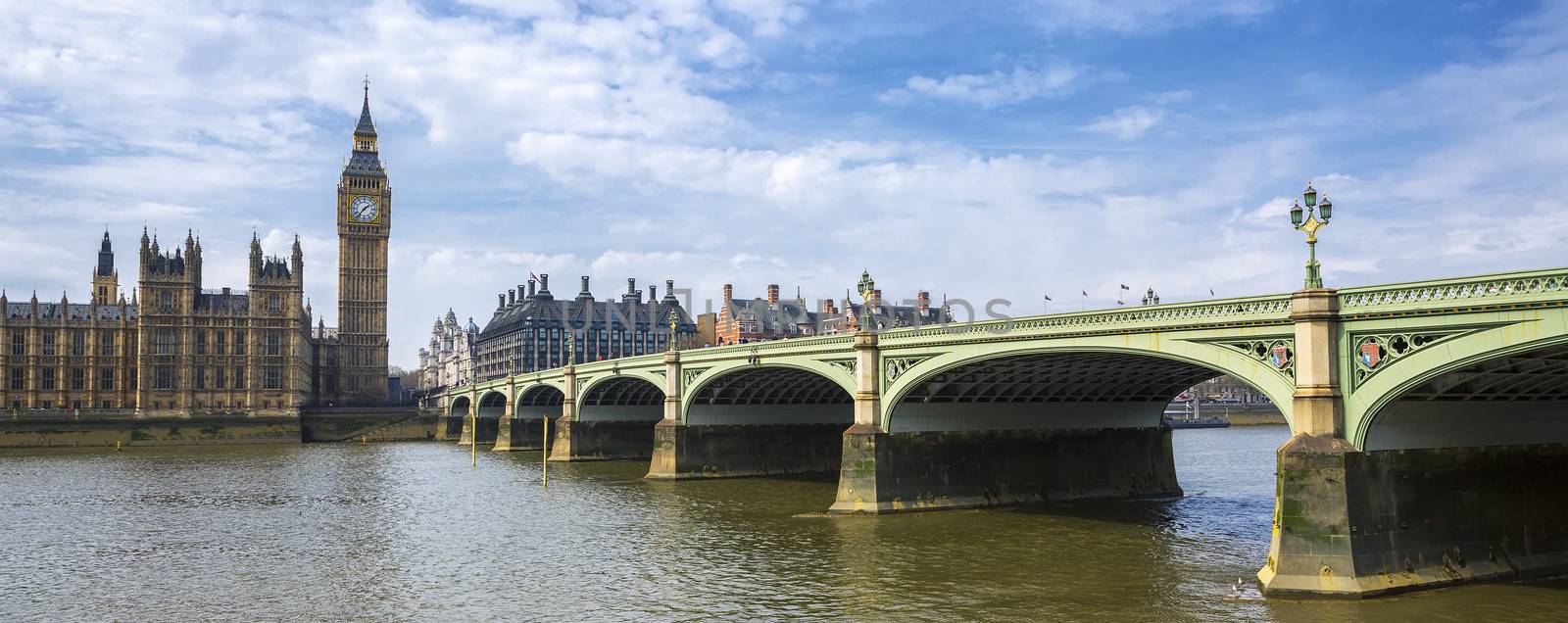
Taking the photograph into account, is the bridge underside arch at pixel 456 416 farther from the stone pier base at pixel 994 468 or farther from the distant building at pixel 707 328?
the stone pier base at pixel 994 468

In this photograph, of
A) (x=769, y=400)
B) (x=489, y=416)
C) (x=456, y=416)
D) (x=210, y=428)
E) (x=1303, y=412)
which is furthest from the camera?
(x=456, y=416)

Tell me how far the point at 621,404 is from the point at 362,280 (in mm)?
89028

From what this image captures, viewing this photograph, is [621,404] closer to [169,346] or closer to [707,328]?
[169,346]

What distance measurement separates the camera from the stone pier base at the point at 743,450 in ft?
207

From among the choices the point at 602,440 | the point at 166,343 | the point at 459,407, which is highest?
the point at 166,343

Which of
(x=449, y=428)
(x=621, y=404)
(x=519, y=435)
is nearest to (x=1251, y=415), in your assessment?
(x=519, y=435)

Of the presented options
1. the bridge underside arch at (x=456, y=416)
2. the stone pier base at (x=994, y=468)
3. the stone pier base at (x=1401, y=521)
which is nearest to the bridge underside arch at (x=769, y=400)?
the stone pier base at (x=994, y=468)

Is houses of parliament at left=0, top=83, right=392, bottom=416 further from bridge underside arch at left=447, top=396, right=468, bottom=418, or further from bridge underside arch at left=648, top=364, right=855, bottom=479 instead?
bridge underside arch at left=648, top=364, right=855, bottom=479

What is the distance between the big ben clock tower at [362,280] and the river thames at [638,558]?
101 meters

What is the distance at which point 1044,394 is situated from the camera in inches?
1911

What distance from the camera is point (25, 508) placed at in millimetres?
51656

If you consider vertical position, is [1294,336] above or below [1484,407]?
above

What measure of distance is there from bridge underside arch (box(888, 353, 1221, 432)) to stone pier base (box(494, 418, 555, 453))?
61.9 meters

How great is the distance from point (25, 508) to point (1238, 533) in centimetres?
4935
